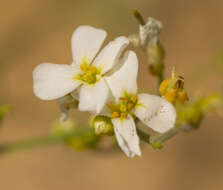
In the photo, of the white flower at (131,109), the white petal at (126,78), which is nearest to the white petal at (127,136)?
the white flower at (131,109)

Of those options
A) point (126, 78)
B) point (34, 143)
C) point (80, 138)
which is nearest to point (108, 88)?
point (126, 78)

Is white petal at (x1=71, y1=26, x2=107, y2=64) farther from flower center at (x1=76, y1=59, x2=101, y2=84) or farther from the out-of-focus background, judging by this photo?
the out-of-focus background

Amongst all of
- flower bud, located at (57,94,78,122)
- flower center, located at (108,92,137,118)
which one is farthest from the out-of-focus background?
flower center, located at (108,92,137,118)

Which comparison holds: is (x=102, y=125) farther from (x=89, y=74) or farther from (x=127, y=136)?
(x=89, y=74)

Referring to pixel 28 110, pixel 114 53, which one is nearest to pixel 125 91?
pixel 114 53

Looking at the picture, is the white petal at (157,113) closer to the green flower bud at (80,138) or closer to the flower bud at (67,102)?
the flower bud at (67,102)

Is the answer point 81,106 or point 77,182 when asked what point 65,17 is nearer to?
point 77,182
